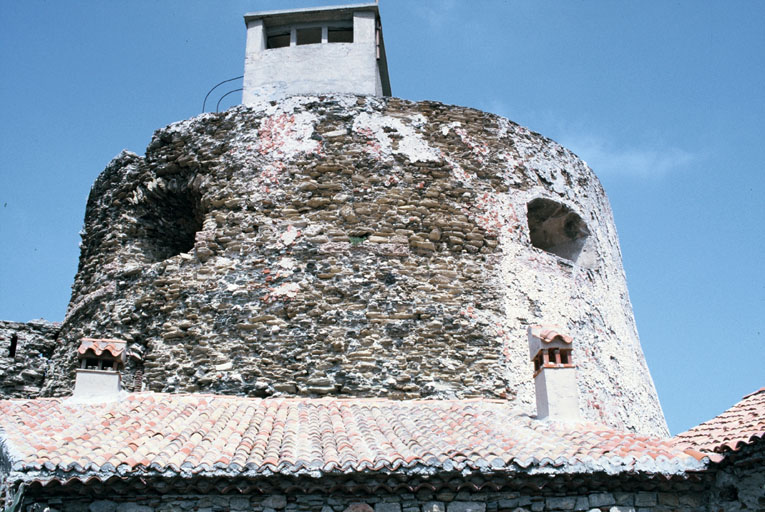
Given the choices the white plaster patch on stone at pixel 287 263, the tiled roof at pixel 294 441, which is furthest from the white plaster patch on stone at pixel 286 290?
the tiled roof at pixel 294 441

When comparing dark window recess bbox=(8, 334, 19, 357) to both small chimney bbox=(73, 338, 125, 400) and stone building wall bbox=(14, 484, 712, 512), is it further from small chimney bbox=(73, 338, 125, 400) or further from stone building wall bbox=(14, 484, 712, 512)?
stone building wall bbox=(14, 484, 712, 512)

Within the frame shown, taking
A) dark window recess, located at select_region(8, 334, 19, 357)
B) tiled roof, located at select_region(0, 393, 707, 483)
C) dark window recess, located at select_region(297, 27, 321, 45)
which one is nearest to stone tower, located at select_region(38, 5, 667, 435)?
dark window recess, located at select_region(8, 334, 19, 357)

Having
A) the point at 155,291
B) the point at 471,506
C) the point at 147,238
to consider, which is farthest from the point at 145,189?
the point at 471,506

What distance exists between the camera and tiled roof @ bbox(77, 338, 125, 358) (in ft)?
28.7

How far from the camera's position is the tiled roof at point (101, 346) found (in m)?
8.73

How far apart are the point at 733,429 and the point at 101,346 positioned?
21.2 feet

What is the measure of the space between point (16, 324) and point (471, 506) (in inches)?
322

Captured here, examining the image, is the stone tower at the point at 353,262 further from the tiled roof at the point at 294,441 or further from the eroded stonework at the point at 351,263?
the tiled roof at the point at 294,441

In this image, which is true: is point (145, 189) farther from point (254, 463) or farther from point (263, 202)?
point (254, 463)

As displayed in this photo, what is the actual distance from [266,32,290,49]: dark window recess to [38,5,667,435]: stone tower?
9.59 feet

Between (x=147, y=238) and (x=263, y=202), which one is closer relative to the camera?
(x=263, y=202)

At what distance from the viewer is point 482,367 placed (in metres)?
9.86

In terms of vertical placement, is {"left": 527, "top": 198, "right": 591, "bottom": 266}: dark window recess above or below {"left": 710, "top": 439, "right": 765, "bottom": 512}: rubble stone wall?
above

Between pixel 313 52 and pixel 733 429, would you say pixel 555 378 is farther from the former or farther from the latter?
pixel 313 52
